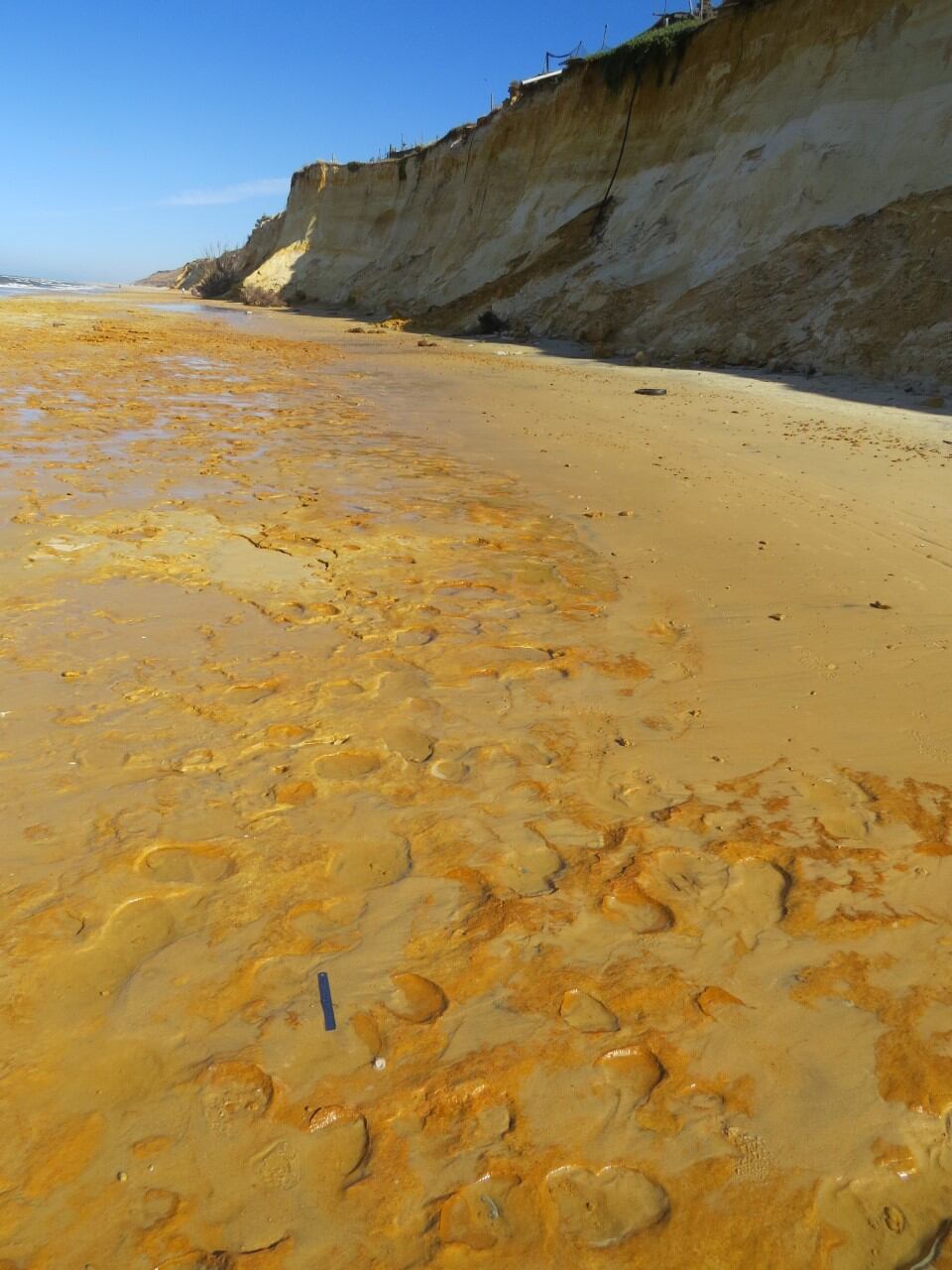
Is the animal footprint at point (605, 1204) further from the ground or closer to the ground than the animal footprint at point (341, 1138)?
further from the ground

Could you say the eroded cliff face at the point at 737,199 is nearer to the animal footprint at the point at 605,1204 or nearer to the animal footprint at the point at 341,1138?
the animal footprint at the point at 605,1204

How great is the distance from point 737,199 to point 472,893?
55.2ft

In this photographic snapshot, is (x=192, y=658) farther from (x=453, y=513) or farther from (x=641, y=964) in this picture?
(x=453, y=513)

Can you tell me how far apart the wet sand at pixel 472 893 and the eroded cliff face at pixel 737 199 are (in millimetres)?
9240

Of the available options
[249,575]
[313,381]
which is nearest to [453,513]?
[249,575]

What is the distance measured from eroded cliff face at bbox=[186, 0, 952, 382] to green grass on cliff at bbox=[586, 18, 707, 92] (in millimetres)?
74

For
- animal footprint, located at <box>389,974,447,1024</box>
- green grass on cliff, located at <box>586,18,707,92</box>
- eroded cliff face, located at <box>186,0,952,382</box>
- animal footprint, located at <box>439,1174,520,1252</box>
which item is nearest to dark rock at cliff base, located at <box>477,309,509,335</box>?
eroded cliff face, located at <box>186,0,952,382</box>

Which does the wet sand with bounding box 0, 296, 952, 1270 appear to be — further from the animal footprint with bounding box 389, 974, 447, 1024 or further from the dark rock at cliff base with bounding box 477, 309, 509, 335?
the dark rock at cliff base with bounding box 477, 309, 509, 335

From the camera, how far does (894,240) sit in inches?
509

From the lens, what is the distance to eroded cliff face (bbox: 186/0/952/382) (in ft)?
42.1

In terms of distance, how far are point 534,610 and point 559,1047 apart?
2575mm

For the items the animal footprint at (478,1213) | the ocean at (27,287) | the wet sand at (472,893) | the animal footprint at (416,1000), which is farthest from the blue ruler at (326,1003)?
the ocean at (27,287)

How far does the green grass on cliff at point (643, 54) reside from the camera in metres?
19.3

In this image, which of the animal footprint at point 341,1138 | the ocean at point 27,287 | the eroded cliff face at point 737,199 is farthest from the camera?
the ocean at point 27,287
